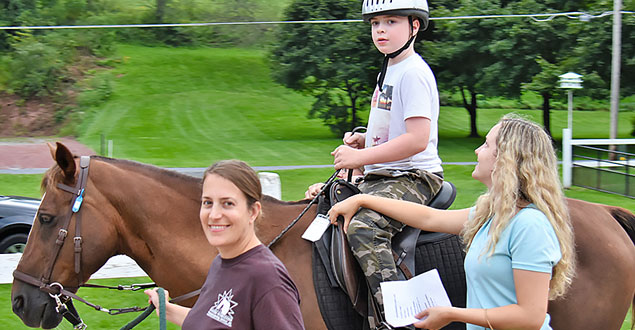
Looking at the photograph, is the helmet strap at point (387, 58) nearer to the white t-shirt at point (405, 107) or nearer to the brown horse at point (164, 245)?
the white t-shirt at point (405, 107)

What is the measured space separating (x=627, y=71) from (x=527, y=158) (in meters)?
27.4

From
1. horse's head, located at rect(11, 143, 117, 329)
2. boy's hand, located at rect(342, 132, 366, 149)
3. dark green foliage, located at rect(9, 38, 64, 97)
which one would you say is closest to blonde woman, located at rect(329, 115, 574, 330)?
boy's hand, located at rect(342, 132, 366, 149)

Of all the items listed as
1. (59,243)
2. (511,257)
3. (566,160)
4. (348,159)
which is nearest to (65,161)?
(59,243)

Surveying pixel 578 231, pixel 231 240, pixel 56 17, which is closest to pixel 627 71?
pixel 578 231

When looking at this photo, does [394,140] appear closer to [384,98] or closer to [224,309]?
[384,98]

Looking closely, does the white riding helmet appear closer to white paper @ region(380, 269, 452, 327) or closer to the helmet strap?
the helmet strap

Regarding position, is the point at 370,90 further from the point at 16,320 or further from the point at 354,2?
the point at 16,320

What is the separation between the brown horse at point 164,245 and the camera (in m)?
3.45

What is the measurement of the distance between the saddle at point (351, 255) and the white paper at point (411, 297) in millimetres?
325

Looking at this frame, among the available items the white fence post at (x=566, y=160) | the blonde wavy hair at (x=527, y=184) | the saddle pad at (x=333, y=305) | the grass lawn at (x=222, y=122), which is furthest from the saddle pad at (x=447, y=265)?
the white fence post at (x=566, y=160)

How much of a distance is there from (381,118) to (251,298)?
5.78 ft

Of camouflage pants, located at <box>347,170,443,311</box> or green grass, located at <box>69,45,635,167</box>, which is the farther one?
green grass, located at <box>69,45,635,167</box>

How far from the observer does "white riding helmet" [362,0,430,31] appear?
359 cm

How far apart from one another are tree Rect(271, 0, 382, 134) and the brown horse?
89.6ft
